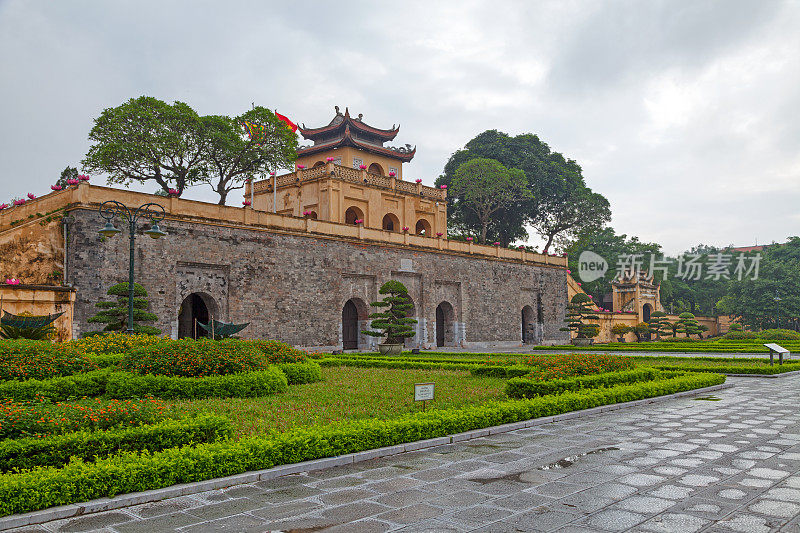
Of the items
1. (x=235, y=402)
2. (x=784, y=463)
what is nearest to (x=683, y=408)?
(x=784, y=463)

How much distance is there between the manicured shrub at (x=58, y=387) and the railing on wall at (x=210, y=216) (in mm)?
10842

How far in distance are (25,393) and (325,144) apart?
1127 inches

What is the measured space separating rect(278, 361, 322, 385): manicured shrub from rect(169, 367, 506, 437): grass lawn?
363 millimetres

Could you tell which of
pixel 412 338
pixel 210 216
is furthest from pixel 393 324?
pixel 210 216

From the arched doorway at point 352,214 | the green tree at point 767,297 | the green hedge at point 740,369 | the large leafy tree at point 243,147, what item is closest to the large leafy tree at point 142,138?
the large leafy tree at point 243,147

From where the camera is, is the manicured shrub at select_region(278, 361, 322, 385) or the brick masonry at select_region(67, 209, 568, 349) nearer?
the manicured shrub at select_region(278, 361, 322, 385)

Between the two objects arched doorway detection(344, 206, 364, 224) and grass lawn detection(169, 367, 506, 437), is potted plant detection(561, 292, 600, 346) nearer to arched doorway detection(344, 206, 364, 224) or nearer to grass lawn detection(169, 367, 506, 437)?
arched doorway detection(344, 206, 364, 224)

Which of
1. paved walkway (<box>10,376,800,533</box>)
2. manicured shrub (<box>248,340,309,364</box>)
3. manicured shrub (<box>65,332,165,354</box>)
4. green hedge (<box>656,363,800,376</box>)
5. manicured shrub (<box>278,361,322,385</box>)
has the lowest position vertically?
green hedge (<box>656,363,800,376</box>)

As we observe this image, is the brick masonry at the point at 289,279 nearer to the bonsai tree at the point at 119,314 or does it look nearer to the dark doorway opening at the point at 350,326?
the dark doorway opening at the point at 350,326

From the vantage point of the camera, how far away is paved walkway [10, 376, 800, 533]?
455cm

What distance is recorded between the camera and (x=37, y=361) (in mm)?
11195

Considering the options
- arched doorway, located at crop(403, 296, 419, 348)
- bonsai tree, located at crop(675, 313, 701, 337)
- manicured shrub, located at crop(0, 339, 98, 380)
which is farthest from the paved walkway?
bonsai tree, located at crop(675, 313, 701, 337)

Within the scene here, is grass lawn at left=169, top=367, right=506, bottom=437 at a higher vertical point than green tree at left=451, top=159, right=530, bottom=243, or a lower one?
lower

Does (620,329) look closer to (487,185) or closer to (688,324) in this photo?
(688,324)
